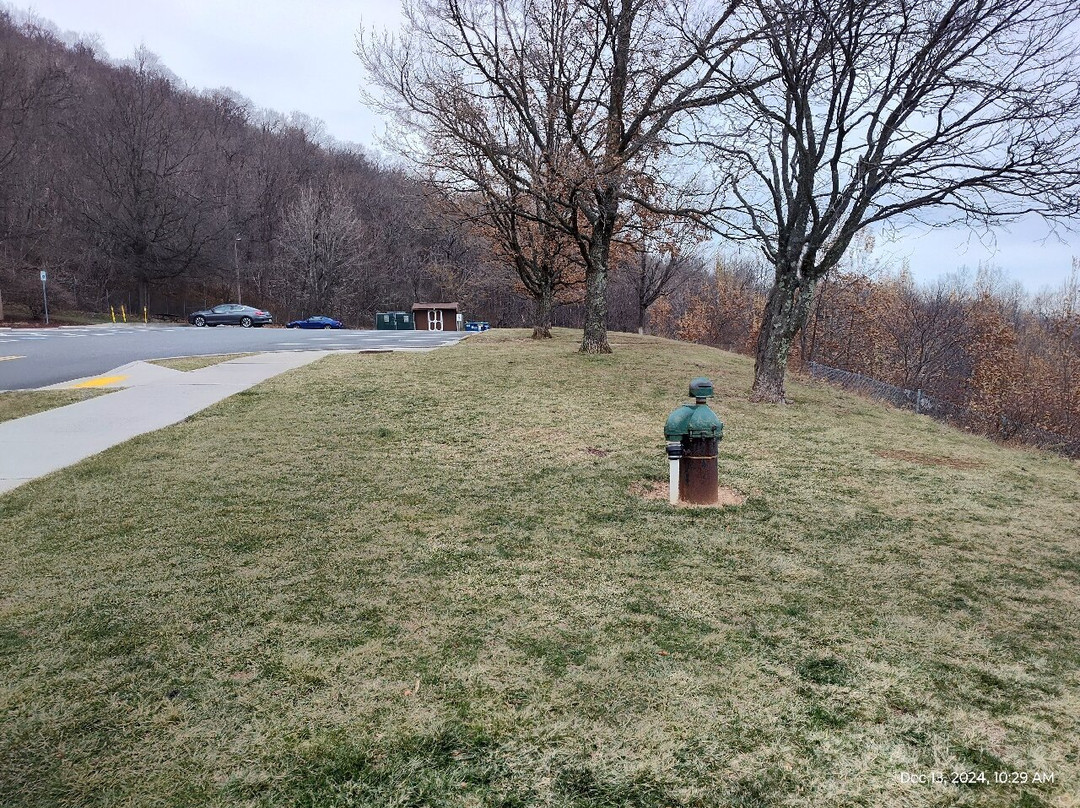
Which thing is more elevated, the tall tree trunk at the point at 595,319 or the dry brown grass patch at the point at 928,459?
the tall tree trunk at the point at 595,319

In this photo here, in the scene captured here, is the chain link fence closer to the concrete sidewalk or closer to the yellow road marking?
the concrete sidewalk

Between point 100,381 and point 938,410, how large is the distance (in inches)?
868

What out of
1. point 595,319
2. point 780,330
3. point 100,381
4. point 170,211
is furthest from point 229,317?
point 780,330

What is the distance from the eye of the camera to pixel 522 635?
8.75 ft

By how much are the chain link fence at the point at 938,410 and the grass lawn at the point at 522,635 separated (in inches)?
497

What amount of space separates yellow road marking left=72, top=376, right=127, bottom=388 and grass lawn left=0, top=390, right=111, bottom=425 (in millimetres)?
→ 661

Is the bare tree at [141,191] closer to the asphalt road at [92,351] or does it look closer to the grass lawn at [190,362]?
the asphalt road at [92,351]

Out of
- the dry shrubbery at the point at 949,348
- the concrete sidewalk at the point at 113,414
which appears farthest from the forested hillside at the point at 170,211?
the concrete sidewalk at the point at 113,414

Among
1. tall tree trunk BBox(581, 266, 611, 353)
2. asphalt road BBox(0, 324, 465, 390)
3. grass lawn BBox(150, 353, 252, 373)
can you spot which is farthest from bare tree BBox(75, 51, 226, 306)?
tall tree trunk BBox(581, 266, 611, 353)

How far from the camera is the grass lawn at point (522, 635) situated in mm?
1860

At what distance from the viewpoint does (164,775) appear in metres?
1.81

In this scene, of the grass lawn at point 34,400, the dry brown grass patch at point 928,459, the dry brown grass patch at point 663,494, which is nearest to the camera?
the dry brown grass patch at point 663,494

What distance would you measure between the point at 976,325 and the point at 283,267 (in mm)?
52570

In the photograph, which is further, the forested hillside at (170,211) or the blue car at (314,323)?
the forested hillside at (170,211)
